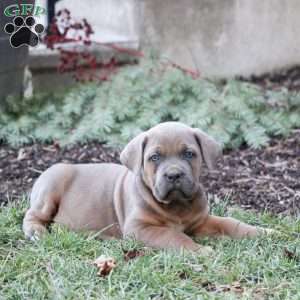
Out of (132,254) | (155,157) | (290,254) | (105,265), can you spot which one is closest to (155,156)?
(155,157)

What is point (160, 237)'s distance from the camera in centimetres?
495

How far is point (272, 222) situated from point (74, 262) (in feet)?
5.49

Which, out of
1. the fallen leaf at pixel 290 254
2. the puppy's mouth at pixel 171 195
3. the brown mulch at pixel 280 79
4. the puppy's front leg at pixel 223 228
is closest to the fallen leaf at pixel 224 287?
the fallen leaf at pixel 290 254

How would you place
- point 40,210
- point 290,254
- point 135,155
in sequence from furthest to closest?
point 40,210 < point 135,155 < point 290,254

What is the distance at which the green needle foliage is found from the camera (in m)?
7.66

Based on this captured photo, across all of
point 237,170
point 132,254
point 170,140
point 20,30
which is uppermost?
point 20,30

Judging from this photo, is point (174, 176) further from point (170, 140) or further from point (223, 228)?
point (223, 228)

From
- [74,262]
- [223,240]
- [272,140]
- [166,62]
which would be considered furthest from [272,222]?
[166,62]

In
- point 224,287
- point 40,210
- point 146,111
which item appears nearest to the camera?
point 224,287

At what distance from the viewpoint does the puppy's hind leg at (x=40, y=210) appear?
5.40m

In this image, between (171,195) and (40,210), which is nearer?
(171,195)

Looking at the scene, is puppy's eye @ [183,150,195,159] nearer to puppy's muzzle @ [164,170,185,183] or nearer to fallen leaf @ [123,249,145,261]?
puppy's muzzle @ [164,170,185,183]

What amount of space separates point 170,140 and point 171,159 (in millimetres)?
128

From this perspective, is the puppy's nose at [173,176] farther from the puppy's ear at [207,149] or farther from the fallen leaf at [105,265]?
the fallen leaf at [105,265]
